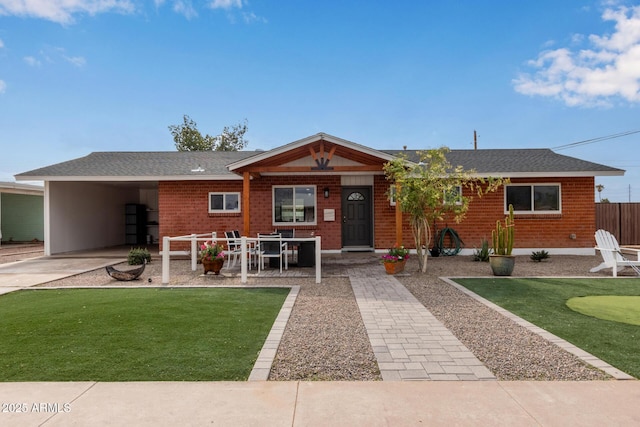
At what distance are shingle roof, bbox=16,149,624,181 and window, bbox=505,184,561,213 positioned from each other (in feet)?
2.27

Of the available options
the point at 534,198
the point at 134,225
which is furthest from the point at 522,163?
the point at 134,225

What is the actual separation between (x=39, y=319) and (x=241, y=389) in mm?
3708

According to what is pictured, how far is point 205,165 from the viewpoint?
14.3 meters

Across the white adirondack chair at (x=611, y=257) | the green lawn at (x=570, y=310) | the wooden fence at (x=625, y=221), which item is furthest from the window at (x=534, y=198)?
the green lawn at (x=570, y=310)

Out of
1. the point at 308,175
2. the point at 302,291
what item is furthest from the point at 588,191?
the point at 302,291

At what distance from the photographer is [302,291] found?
24.2 ft

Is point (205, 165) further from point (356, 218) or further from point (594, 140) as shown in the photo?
point (594, 140)

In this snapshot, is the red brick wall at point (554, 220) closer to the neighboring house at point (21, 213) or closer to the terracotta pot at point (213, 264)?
the terracotta pot at point (213, 264)

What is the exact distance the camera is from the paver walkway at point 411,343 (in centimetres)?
→ 357

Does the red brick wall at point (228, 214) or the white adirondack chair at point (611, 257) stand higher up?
the red brick wall at point (228, 214)

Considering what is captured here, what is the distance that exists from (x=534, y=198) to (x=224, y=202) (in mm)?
10644

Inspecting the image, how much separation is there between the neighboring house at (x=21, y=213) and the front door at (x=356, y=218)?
16.5 m

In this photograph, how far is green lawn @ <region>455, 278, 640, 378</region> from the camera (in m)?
4.06

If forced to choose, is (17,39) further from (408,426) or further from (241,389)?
(408,426)
